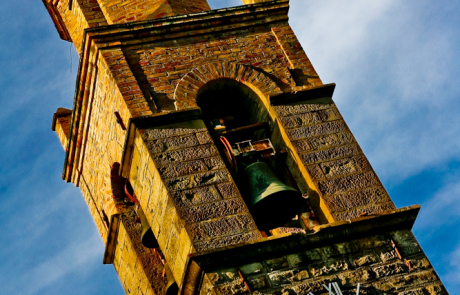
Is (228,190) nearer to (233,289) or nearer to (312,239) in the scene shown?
(312,239)

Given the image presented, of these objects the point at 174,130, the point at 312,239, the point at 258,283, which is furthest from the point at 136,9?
the point at 258,283

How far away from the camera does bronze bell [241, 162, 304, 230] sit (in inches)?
389

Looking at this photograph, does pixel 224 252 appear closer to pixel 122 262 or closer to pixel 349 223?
pixel 349 223

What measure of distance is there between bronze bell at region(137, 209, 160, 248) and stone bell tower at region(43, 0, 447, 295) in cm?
1

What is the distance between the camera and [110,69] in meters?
11.1

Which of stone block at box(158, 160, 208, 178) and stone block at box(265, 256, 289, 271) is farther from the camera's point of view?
stone block at box(158, 160, 208, 178)

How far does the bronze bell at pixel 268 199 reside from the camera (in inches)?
389

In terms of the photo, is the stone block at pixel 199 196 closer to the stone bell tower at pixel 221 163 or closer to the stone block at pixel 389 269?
the stone bell tower at pixel 221 163

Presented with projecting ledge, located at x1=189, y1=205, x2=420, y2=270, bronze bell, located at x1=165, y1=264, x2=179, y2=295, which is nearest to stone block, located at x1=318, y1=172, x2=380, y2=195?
projecting ledge, located at x1=189, y1=205, x2=420, y2=270

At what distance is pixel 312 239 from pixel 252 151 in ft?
5.32

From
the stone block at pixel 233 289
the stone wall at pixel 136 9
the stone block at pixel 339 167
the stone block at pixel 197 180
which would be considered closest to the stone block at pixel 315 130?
the stone block at pixel 339 167

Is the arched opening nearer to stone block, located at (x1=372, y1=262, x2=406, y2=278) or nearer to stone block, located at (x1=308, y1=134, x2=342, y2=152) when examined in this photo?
stone block, located at (x1=308, y1=134, x2=342, y2=152)

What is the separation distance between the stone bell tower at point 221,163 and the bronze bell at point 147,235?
0.5 inches

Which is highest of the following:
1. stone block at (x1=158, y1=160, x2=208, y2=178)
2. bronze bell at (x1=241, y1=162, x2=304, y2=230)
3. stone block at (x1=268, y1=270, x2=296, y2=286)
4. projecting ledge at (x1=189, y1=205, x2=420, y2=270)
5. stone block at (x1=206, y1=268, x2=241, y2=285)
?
stone block at (x1=158, y1=160, x2=208, y2=178)
